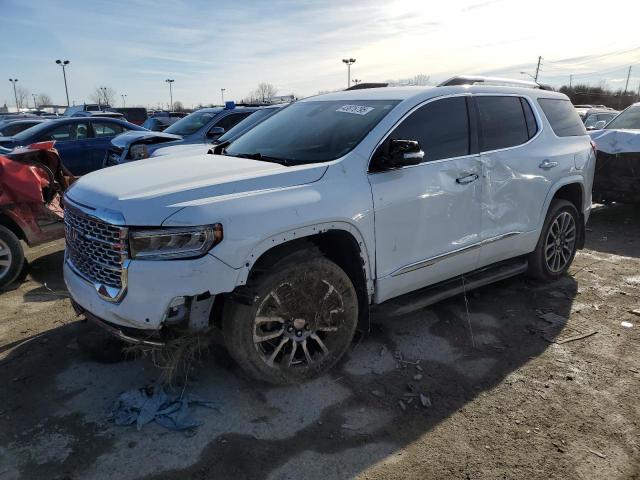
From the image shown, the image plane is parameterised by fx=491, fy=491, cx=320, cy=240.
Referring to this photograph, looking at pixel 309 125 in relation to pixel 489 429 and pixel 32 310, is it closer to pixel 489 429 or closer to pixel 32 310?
pixel 489 429

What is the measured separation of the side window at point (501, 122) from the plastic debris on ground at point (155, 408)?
9.94 ft

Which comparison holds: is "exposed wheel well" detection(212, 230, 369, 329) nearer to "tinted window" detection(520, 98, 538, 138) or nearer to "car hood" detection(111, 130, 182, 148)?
"tinted window" detection(520, 98, 538, 138)

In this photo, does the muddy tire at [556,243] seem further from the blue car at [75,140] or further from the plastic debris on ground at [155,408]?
the blue car at [75,140]

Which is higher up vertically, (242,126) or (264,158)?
(242,126)

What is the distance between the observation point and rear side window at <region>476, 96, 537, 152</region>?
4.21m

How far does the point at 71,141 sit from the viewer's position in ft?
33.2

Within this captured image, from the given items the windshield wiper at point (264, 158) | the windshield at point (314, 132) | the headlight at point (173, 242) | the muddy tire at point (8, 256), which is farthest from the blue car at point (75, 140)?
the headlight at point (173, 242)

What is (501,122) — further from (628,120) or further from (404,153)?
(628,120)

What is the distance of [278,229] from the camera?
9.43ft

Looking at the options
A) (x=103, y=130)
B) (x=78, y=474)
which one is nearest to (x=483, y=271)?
(x=78, y=474)

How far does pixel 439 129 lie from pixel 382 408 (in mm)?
2157

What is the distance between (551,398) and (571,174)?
2.63 m

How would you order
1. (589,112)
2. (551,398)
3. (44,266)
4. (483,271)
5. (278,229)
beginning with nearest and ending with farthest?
(278,229) → (551,398) → (483,271) → (44,266) → (589,112)

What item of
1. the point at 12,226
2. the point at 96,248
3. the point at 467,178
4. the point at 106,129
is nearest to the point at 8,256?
the point at 12,226
